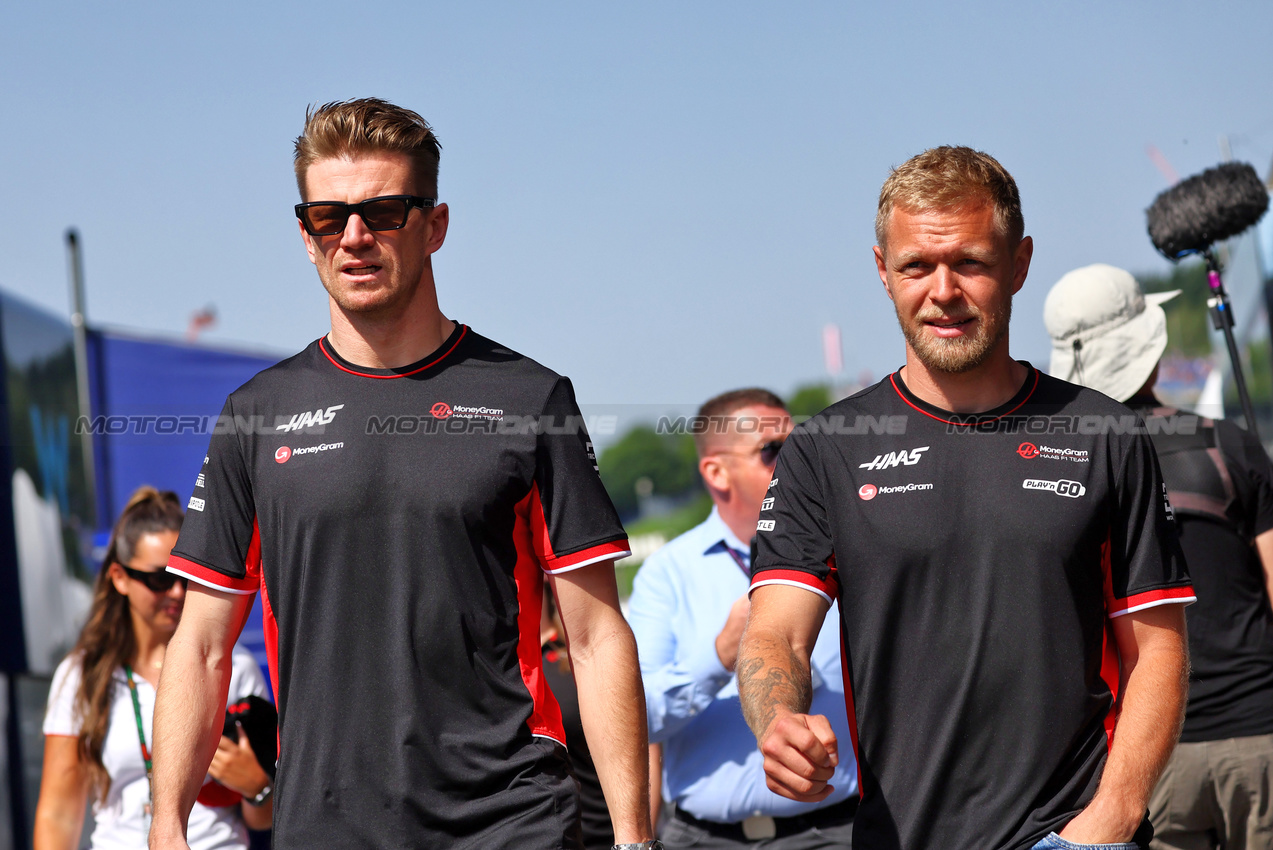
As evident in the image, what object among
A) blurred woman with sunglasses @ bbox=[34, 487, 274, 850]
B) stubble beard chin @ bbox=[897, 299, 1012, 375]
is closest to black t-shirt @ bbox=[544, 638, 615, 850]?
blurred woman with sunglasses @ bbox=[34, 487, 274, 850]

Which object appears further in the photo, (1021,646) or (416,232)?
(416,232)

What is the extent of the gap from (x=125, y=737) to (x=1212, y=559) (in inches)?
144

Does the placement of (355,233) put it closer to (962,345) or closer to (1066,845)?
(962,345)

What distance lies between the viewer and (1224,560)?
3916 mm

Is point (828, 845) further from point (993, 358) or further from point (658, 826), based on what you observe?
point (993, 358)

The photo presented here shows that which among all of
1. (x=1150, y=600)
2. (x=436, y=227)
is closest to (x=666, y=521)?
(x=436, y=227)

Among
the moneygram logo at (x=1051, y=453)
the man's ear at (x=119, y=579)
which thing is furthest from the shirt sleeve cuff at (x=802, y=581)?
the man's ear at (x=119, y=579)

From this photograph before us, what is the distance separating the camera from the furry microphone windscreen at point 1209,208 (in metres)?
4.49

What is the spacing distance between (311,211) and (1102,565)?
6.35 feet

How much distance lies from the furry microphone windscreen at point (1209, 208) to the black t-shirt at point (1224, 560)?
91 centimetres

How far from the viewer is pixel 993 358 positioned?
8.82ft

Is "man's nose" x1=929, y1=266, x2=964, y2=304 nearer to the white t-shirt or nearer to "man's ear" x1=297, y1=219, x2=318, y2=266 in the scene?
"man's ear" x1=297, y1=219, x2=318, y2=266

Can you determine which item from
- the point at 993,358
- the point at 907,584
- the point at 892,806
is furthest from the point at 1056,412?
the point at 892,806

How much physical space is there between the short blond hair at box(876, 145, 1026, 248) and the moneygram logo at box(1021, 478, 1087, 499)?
545 millimetres
